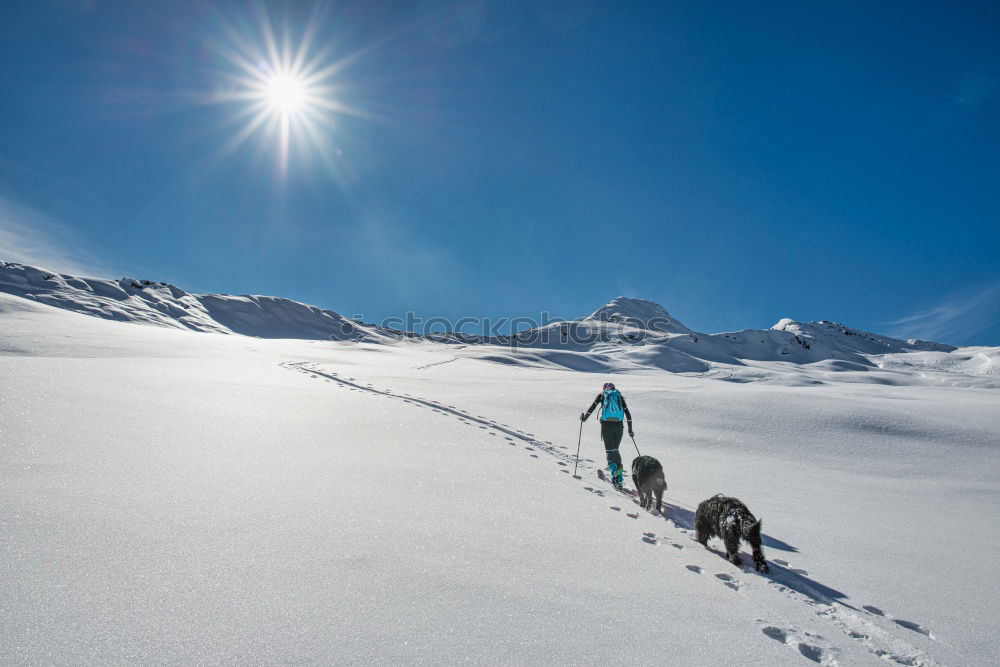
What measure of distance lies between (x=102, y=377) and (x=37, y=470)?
607 cm

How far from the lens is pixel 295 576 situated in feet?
8.92

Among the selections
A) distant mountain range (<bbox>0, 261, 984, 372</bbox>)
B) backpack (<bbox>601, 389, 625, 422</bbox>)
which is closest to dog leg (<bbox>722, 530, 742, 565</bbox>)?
backpack (<bbox>601, 389, 625, 422</bbox>)

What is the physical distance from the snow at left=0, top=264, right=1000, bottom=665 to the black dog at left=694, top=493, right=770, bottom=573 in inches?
7.3

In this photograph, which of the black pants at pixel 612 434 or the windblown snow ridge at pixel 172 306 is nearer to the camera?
the black pants at pixel 612 434

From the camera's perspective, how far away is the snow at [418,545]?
2283mm

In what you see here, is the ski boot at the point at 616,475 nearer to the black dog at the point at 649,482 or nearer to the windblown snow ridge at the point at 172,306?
the black dog at the point at 649,482

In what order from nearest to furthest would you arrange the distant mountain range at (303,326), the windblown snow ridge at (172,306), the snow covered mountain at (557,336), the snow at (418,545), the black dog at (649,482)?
the snow at (418,545), the black dog at (649,482), the snow covered mountain at (557,336), the distant mountain range at (303,326), the windblown snow ridge at (172,306)

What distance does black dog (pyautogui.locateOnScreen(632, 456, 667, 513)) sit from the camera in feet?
19.5

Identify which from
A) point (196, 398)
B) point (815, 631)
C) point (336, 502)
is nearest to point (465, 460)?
point (336, 502)

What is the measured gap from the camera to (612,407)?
8375 mm

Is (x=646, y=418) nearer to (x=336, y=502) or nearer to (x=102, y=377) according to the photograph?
(x=336, y=502)

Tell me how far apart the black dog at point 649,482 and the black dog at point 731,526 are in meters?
1.06

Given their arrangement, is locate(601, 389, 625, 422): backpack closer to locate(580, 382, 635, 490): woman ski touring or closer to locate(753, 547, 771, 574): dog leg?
locate(580, 382, 635, 490): woman ski touring

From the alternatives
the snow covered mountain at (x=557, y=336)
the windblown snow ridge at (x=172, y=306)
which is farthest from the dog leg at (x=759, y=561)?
the windblown snow ridge at (x=172, y=306)
